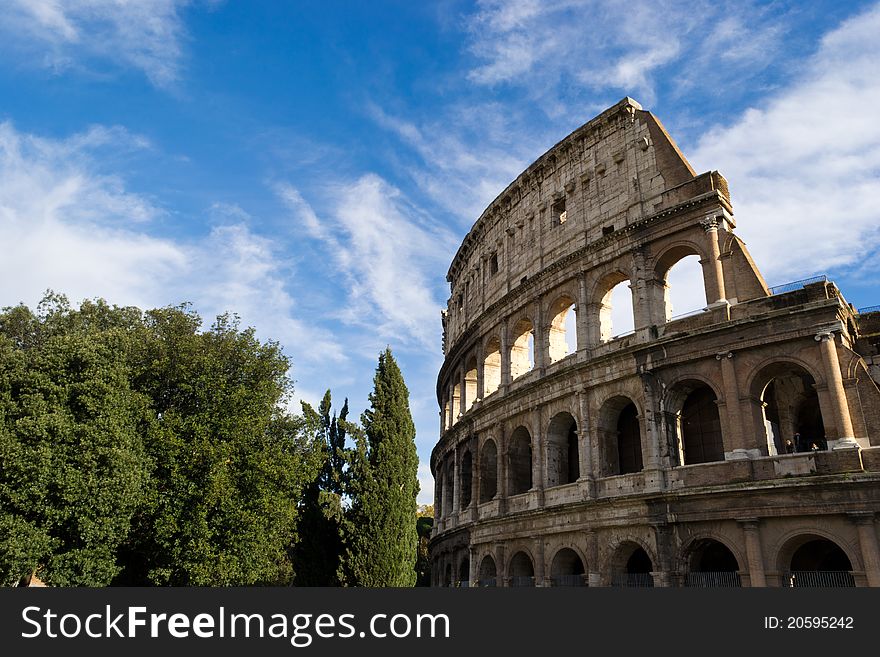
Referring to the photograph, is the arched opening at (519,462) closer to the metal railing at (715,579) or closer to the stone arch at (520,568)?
the stone arch at (520,568)

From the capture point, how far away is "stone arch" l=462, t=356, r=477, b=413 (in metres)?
30.1

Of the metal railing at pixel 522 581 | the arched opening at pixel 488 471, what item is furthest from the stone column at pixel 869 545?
the arched opening at pixel 488 471

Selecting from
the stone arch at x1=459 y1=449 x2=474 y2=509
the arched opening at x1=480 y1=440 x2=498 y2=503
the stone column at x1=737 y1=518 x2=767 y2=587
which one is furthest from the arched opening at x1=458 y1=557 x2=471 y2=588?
the stone column at x1=737 y1=518 x2=767 y2=587

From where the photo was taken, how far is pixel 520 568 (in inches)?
923

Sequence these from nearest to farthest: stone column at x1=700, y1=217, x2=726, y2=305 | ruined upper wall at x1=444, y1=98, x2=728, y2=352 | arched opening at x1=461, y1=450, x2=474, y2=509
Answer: stone column at x1=700, y1=217, x2=726, y2=305 < ruined upper wall at x1=444, y1=98, x2=728, y2=352 < arched opening at x1=461, y1=450, x2=474, y2=509

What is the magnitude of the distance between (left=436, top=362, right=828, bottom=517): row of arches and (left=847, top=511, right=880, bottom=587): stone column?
240 cm

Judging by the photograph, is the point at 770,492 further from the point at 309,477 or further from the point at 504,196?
the point at 504,196

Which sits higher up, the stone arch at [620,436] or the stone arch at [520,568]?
the stone arch at [620,436]

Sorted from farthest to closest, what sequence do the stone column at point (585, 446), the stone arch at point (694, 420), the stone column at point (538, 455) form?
the stone column at point (538, 455)
the stone column at point (585, 446)
the stone arch at point (694, 420)

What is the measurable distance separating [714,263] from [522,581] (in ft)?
38.7

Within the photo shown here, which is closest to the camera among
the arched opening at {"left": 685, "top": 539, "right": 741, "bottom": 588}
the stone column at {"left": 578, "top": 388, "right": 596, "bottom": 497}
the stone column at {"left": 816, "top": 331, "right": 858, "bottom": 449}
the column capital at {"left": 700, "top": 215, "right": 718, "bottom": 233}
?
the stone column at {"left": 816, "top": 331, "right": 858, "bottom": 449}

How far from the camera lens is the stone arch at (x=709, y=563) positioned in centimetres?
1706

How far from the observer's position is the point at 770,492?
650 inches

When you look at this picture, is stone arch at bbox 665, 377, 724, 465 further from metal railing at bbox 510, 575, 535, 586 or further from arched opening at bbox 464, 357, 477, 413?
arched opening at bbox 464, 357, 477, 413
